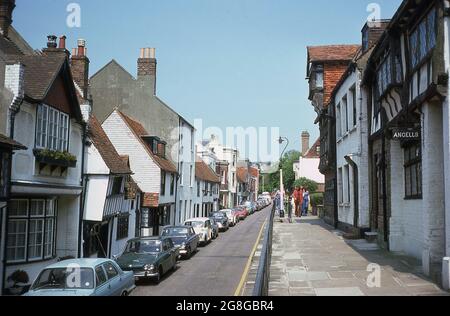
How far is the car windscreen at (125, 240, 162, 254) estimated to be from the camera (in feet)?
57.0

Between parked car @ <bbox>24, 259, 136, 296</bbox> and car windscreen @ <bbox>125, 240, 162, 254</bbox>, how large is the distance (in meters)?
5.73

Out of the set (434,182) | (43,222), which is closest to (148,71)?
(43,222)

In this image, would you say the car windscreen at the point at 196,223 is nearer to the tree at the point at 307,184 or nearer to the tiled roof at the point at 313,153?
the tree at the point at 307,184

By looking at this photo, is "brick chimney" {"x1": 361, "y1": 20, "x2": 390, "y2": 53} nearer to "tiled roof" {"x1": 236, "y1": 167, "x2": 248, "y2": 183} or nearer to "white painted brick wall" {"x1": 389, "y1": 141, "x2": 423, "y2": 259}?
"white painted brick wall" {"x1": 389, "y1": 141, "x2": 423, "y2": 259}

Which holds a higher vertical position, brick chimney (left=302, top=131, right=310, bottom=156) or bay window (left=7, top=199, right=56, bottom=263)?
brick chimney (left=302, top=131, right=310, bottom=156)

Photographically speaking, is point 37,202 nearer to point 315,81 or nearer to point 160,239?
point 160,239

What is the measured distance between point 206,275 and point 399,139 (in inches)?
340

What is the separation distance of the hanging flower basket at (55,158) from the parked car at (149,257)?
4077mm

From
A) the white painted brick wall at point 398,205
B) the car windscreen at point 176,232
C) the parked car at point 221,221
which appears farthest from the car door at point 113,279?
the parked car at point 221,221

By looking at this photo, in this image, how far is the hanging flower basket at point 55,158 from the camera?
14.9m

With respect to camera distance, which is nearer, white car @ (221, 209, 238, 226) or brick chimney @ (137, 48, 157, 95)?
brick chimney @ (137, 48, 157, 95)

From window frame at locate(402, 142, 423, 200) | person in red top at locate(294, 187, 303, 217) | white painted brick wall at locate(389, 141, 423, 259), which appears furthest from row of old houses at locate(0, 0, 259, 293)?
person in red top at locate(294, 187, 303, 217)

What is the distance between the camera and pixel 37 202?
622 inches

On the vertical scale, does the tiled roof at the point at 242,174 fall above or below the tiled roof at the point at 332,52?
below
